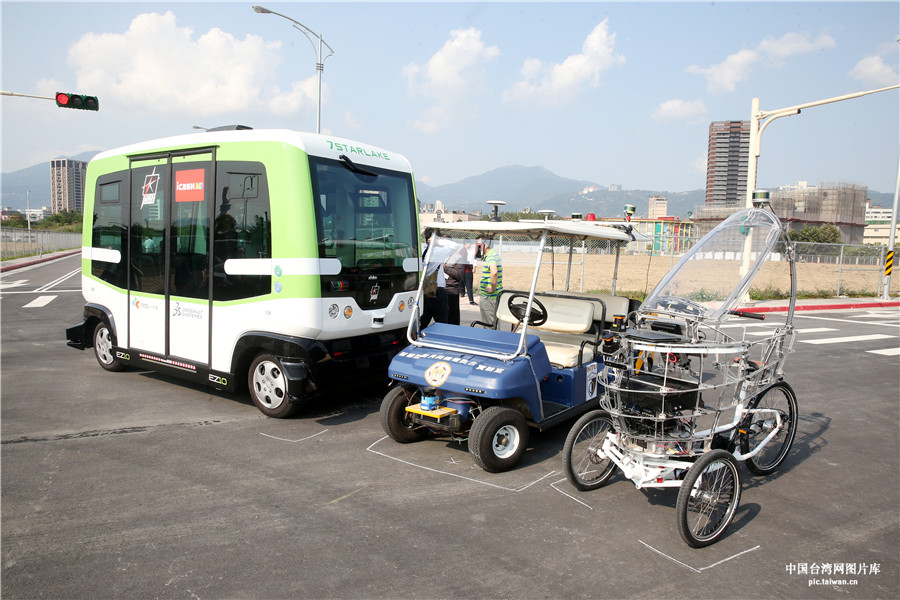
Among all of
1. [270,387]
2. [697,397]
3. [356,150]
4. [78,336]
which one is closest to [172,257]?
[270,387]

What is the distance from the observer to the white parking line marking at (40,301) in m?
15.5

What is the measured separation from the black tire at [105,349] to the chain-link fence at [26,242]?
34.5m

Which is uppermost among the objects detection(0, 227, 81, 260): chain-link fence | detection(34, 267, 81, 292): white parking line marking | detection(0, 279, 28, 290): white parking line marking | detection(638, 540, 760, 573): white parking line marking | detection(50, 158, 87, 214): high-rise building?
detection(50, 158, 87, 214): high-rise building

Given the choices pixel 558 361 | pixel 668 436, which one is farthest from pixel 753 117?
pixel 668 436

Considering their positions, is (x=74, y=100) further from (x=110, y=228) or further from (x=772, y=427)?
(x=772, y=427)

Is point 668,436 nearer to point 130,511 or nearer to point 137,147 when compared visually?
point 130,511

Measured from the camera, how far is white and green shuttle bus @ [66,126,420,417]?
6078 millimetres

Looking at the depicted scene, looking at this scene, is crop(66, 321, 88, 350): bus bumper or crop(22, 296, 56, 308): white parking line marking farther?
crop(22, 296, 56, 308): white parking line marking

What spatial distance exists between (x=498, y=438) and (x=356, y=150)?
12.1ft

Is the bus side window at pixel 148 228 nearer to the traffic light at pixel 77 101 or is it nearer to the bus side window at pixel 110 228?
the bus side window at pixel 110 228

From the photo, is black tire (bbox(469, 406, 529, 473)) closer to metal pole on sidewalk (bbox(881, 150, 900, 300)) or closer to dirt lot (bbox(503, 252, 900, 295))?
dirt lot (bbox(503, 252, 900, 295))

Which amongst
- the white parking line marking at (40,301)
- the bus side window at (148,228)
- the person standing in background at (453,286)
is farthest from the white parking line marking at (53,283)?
the person standing in background at (453,286)

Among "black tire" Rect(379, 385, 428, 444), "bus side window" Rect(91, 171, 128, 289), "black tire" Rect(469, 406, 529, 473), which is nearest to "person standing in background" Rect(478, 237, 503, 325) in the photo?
"black tire" Rect(379, 385, 428, 444)

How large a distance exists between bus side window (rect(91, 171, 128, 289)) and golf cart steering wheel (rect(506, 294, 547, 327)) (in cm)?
522
